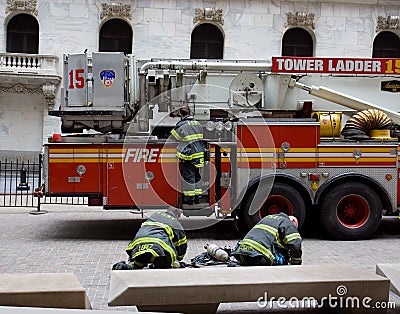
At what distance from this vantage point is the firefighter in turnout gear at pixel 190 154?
9.60 metres

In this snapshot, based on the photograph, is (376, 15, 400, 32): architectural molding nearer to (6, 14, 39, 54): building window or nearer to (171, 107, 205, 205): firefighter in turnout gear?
(6, 14, 39, 54): building window

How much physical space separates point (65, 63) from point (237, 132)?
3.57 meters

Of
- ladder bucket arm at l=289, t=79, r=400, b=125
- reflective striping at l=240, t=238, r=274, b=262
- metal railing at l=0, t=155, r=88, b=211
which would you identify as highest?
ladder bucket arm at l=289, t=79, r=400, b=125

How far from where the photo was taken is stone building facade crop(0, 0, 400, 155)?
71.8 ft

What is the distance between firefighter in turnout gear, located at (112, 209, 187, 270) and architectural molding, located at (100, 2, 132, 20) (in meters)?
17.5

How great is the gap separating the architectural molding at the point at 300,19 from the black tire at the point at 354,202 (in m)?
14.2

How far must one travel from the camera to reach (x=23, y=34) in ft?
74.6

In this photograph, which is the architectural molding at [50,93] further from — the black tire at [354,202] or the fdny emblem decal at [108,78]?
the black tire at [354,202]

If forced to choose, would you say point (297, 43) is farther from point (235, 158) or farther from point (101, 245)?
point (101, 245)

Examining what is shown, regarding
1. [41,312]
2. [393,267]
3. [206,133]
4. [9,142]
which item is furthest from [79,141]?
[9,142]

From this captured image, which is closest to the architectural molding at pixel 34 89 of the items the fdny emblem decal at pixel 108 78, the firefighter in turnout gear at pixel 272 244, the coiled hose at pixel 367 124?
the fdny emblem decal at pixel 108 78

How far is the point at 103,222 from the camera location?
12578 mm

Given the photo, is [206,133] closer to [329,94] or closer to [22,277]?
[329,94]

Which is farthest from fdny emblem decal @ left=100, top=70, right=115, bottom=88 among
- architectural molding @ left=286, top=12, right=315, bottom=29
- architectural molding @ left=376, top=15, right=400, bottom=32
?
architectural molding @ left=376, top=15, right=400, bottom=32
